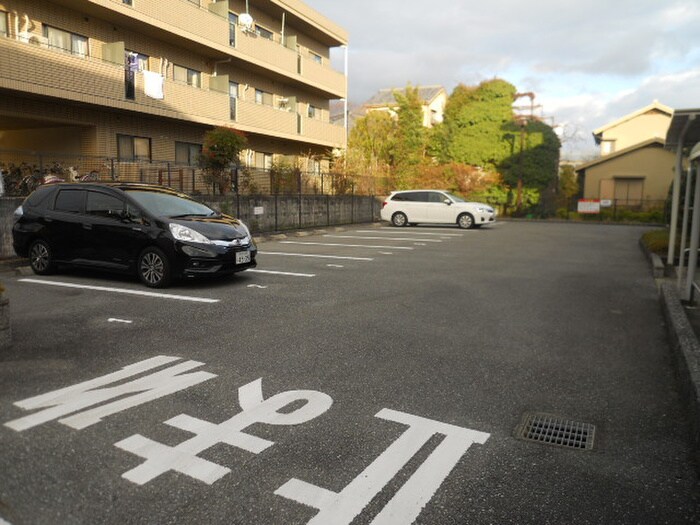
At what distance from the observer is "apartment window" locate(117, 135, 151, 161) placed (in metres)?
17.3

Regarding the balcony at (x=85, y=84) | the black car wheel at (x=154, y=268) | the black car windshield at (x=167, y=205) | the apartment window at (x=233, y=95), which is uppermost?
the apartment window at (x=233, y=95)

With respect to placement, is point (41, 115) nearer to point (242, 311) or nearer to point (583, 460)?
point (242, 311)

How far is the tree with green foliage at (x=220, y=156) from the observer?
15297mm

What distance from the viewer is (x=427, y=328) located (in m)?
5.84

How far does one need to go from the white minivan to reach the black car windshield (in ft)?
46.4

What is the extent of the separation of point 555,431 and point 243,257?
225 inches

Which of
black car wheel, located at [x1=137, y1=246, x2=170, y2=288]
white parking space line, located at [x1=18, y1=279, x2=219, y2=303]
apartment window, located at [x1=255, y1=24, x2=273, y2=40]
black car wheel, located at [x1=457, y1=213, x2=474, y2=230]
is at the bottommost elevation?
white parking space line, located at [x1=18, y1=279, x2=219, y2=303]

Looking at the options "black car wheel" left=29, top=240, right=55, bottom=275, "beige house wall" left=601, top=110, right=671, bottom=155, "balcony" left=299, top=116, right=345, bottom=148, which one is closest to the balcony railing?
"balcony" left=299, top=116, right=345, bottom=148

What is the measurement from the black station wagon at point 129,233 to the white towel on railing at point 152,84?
9.02 metres

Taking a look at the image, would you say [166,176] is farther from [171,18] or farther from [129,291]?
[129,291]

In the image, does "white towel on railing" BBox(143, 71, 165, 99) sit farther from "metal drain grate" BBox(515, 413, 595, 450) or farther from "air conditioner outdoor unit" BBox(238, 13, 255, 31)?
"metal drain grate" BBox(515, 413, 595, 450)

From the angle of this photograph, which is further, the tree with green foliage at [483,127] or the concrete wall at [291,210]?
the tree with green foliage at [483,127]

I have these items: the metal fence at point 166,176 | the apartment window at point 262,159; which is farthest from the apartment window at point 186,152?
the apartment window at point 262,159

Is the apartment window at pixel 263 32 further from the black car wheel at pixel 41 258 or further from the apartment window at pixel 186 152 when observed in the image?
the black car wheel at pixel 41 258
